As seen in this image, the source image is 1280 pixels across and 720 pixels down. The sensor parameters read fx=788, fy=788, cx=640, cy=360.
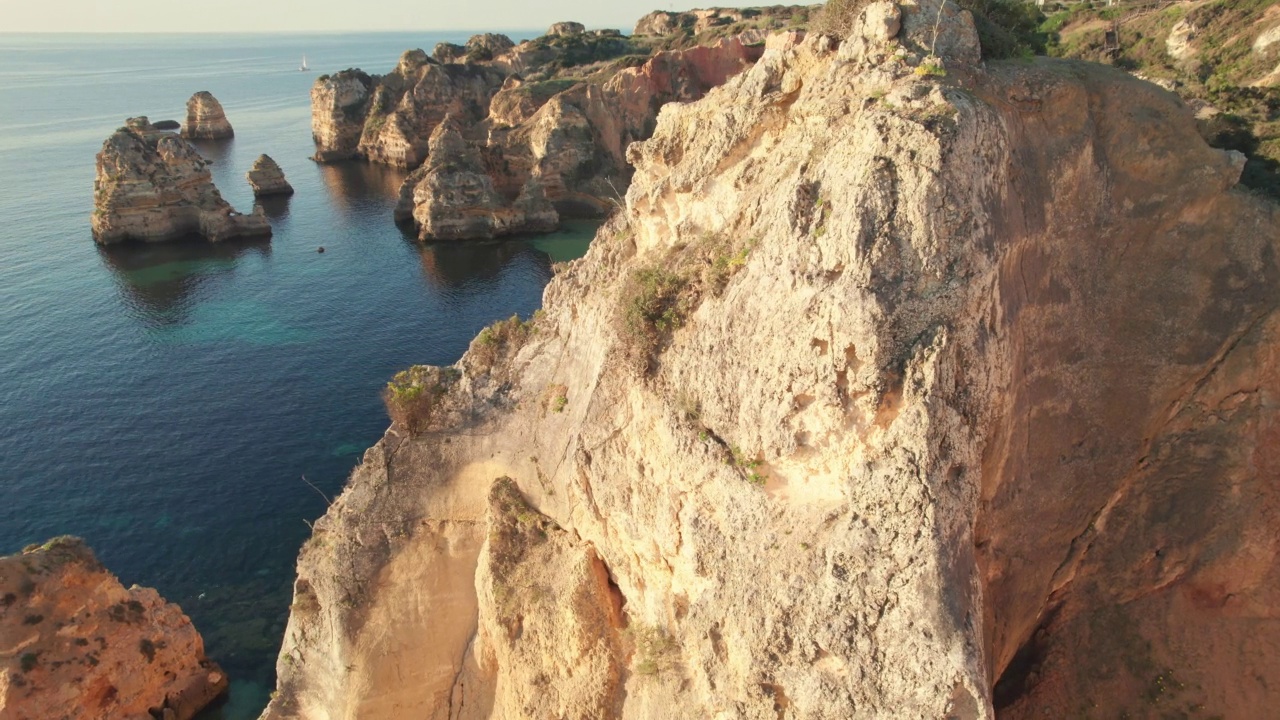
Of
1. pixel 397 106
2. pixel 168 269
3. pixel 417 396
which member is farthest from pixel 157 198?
pixel 417 396

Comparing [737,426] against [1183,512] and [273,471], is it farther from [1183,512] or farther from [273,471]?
[273,471]

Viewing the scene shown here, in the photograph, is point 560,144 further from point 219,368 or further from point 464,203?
point 219,368

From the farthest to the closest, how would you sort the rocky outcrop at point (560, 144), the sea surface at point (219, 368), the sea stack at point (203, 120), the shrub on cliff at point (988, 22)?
1. the sea stack at point (203, 120)
2. the rocky outcrop at point (560, 144)
3. the sea surface at point (219, 368)
4. the shrub on cliff at point (988, 22)

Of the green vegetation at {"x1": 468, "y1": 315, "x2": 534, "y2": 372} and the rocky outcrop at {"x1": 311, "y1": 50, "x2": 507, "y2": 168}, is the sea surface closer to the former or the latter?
the rocky outcrop at {"x1": 311, "y1": 50, "x2": 507, "y2": 168}

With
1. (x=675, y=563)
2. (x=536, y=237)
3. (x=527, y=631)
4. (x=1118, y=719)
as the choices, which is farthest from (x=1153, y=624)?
(x=536, y=237)

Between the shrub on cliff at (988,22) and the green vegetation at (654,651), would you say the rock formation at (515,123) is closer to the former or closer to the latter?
the shrub on cliff at (988,22)

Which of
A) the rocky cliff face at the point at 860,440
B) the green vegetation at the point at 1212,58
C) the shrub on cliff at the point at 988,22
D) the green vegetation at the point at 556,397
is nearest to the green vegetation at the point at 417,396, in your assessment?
the rocky cliff face at the point at 860,440

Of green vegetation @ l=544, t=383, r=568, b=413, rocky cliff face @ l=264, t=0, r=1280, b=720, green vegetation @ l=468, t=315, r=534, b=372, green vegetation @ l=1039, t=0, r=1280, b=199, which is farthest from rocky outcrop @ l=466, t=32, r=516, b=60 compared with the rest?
green vegetation @ l=544, t=383, r=568, b=413

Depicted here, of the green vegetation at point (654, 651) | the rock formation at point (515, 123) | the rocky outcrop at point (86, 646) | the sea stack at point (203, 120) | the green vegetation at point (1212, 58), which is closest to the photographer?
the green vegetation at point (654, 651)
